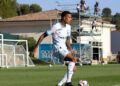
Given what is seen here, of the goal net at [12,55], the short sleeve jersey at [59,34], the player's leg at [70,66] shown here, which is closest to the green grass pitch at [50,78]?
the player's leg at [70,66]

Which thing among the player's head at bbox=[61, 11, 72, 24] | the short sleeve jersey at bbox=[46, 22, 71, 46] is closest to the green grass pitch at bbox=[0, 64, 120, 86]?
the short sleeve jersey at bbox=[46, 22, 71, 46]

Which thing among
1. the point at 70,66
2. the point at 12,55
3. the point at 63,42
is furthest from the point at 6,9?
the point at 70,66

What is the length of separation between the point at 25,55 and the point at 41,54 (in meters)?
13.0

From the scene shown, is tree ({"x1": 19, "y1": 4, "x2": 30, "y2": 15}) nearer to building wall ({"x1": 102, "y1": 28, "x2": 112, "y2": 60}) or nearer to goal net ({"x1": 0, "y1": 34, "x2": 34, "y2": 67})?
building wall ({"x1": 102, "y1": 28, "x2": 112, "y2": 60})

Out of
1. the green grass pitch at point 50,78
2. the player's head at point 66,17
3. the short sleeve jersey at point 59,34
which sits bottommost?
the green grass pitch at point 50,78

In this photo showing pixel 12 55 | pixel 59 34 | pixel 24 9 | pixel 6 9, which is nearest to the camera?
pixel 59 34

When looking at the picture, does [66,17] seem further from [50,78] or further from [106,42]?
[106,42]

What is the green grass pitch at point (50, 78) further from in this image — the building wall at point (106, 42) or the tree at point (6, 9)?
the tree at point (6, 9)

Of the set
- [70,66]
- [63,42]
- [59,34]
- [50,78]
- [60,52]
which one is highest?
[59,34]

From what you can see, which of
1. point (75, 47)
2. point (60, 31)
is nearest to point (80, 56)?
point (75, 47)

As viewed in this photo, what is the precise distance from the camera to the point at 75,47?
47.0 meters

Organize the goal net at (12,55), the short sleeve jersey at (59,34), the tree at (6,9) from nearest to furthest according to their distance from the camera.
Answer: the short sleeve jersey at (59,34) < the goal net at (12,55) < the tree at (6,9)

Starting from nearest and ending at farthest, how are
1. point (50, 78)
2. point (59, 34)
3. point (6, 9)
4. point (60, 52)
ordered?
point (60, 52) < point (59, 34) < point (50, 78) < point (6, 9)

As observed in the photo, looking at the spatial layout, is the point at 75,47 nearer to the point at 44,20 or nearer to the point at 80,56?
the point at 80,56
